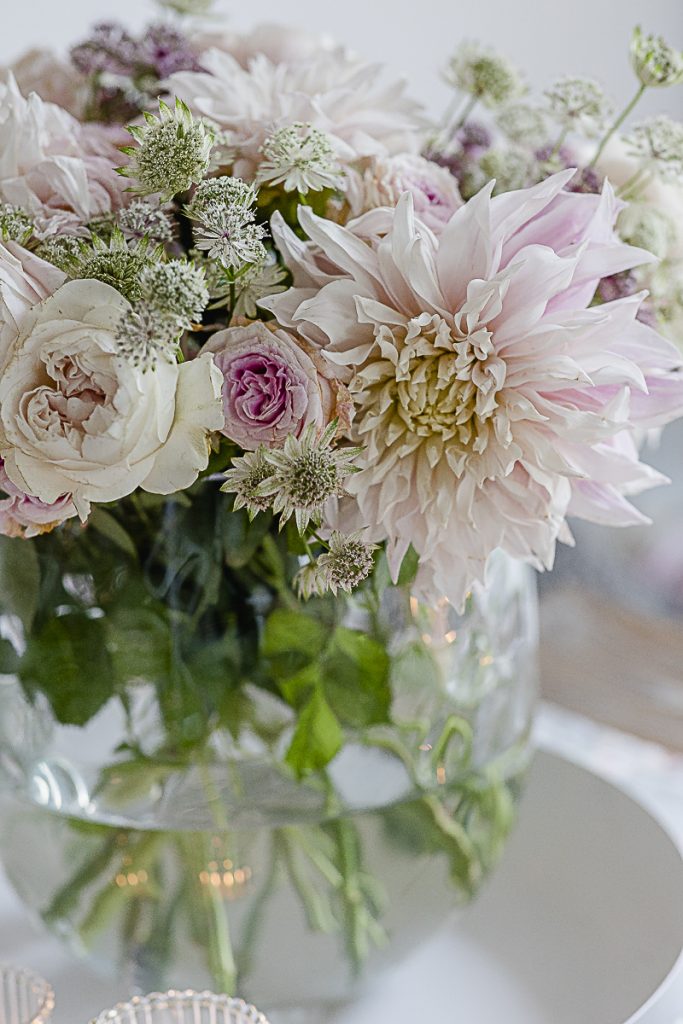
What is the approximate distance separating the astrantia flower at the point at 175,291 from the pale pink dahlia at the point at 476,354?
0.16 ft

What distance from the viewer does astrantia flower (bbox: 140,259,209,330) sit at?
293 mm

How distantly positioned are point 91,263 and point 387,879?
0.29 m

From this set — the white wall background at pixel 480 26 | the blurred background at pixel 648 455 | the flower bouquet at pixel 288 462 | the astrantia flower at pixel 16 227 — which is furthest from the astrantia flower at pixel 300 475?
the white wall background at pixel 480 26

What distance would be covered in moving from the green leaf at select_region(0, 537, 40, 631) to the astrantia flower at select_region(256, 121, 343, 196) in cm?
17

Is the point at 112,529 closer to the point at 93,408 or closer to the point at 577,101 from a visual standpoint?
the point at 93,408

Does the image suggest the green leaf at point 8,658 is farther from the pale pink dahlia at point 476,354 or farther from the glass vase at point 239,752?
the pale pink dahlia at point 476,354

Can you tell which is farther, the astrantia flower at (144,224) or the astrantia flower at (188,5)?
the astrantia flower at (188,5)

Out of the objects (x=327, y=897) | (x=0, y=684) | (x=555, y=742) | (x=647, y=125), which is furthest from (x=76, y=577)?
(x=555, y=742)

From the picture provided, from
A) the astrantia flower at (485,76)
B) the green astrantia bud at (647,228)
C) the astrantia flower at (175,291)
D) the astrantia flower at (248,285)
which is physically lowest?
the astrantia flower at (248,285)

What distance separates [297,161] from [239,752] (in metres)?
0.23

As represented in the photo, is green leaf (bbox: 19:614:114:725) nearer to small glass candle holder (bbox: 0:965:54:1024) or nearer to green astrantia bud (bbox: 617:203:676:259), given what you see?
small glass candle holder (bbox: 0:965:54:1024)

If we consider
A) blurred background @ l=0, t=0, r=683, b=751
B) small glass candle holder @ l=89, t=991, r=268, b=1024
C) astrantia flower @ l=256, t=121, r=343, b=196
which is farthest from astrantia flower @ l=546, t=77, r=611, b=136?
blurred background @ l=0, t=0, r=683, b=751

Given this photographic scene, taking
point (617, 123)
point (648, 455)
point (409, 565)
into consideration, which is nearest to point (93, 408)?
point (409, 565)

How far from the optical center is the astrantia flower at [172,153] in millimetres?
323
